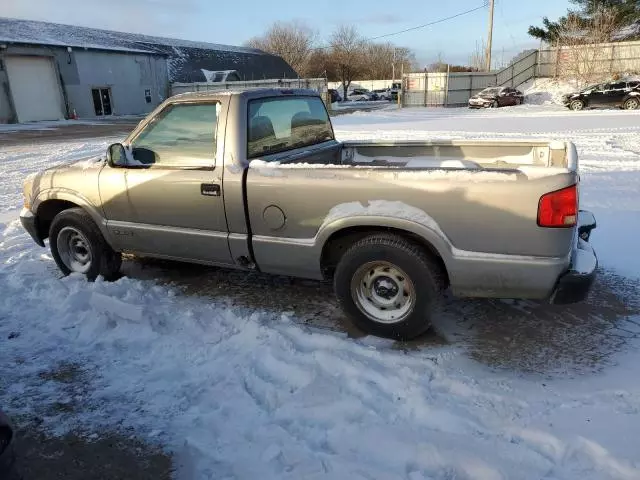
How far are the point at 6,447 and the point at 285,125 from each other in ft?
11.1

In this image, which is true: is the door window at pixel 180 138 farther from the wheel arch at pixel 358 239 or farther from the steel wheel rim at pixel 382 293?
the steel wheel rim at pixel 382 293

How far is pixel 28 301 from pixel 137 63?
41.3 m

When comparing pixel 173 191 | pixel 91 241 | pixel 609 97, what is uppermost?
pixel 173 191

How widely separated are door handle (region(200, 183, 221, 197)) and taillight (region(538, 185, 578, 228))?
2363 millimetres

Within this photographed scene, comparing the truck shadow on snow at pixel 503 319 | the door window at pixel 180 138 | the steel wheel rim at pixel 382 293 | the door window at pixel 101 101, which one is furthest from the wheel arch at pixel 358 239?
the door window at pixel 101 101

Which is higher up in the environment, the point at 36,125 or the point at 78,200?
the point at 78,200

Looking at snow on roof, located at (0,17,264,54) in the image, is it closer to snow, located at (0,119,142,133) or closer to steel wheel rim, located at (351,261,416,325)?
snow, located at (0,119,142,133)

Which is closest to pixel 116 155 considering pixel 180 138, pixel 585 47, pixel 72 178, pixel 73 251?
pixel 180 138

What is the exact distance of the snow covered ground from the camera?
249 cm

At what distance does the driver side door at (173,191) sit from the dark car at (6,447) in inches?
90.0

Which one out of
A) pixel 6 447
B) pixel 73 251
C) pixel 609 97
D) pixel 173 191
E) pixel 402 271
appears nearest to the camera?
pixel 6 447

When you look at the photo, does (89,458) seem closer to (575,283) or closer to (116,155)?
(116,155)

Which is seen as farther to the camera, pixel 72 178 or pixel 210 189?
pixel 72 178

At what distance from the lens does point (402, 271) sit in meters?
3.47
